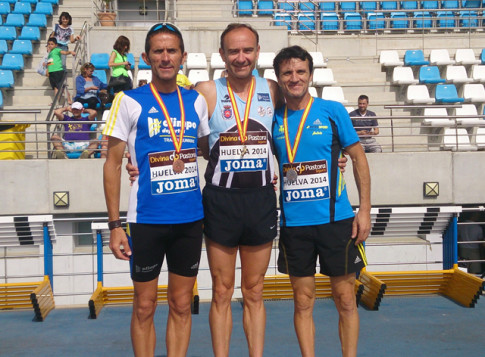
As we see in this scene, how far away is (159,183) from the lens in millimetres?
3516

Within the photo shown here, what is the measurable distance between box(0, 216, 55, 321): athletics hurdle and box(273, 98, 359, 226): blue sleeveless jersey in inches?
116

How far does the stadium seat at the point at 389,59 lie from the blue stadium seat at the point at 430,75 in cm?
44

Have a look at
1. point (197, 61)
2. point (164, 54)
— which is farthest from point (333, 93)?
point (164, 54)

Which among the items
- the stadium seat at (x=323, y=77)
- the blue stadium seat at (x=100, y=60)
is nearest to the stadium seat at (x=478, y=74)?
the stadium seat at (x=323, y=77)

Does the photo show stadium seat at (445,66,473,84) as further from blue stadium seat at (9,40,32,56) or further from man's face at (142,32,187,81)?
man's face at (142,32,187,81)

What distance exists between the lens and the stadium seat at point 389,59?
13053 mm

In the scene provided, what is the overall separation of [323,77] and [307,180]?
340 inches

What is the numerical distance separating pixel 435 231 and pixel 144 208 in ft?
13.0

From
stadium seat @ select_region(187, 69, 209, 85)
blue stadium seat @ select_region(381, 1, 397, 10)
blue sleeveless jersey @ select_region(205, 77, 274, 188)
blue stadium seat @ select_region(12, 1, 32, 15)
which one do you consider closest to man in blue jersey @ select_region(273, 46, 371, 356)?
blue sleeveless jersey @ select_region(205, 77, 274, 188)

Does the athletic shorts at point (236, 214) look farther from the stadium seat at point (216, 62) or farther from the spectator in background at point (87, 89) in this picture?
the stadium seat at point (216, 62)

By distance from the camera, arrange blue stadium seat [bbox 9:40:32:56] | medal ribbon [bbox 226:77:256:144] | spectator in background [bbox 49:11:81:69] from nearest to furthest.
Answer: medal ribbon [bbox 226:77:256:144] → spectator in background [bbox 49:11:81:69] → blue stadium seat [bbox 9:40:32:56]

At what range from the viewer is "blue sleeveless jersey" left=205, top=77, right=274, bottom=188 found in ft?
12.1

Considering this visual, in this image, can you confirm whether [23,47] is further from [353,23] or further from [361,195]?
[361,195]

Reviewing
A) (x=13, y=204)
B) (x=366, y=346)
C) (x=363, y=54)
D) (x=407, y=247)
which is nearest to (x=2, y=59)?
(x=13, y=204)
